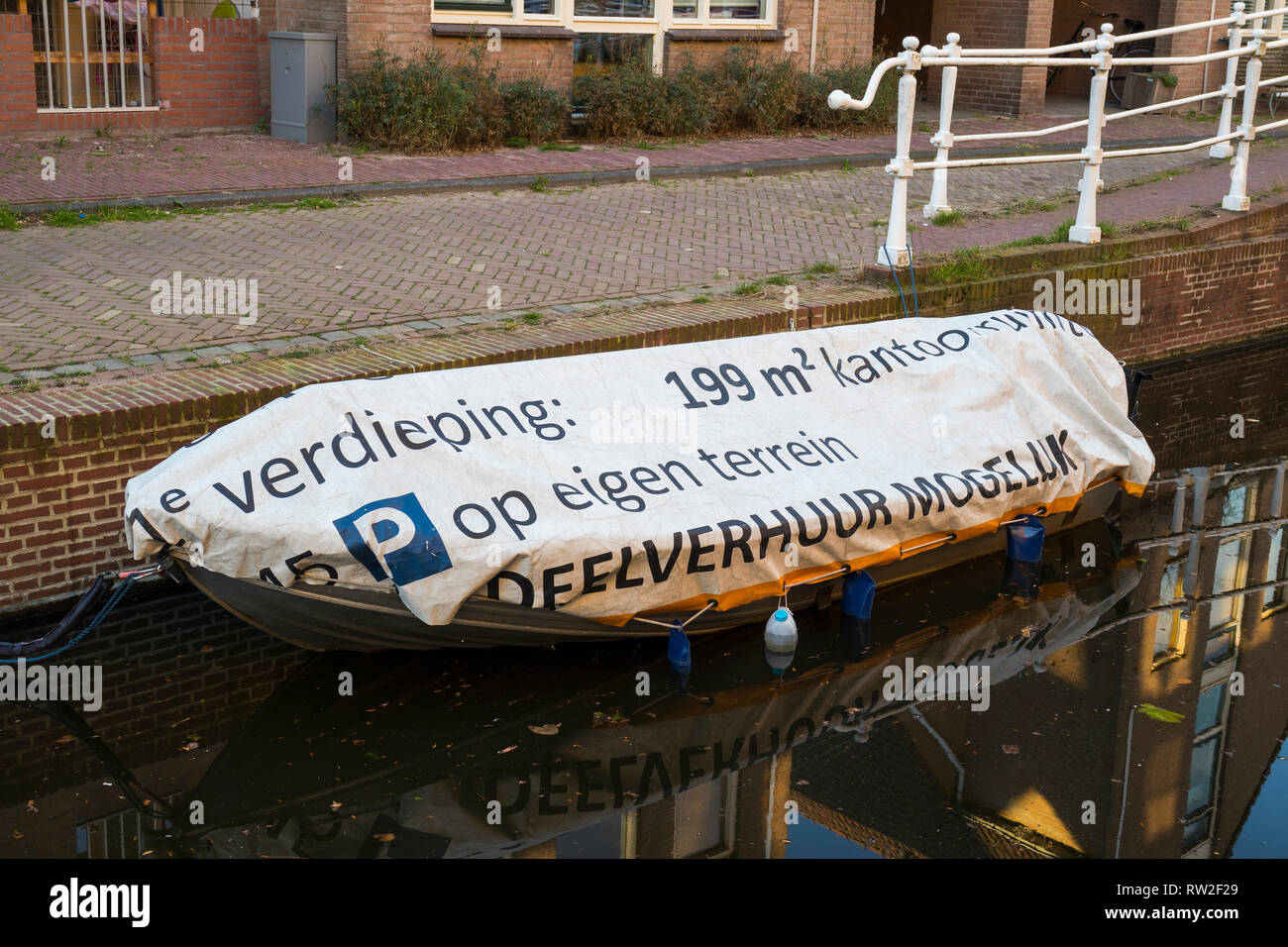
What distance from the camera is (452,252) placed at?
9727 mm

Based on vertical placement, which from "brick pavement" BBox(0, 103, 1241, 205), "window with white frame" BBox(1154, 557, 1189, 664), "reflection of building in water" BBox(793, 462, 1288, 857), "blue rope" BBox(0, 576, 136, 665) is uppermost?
"brick pavement" BBox(0, 103, 1241, 205)

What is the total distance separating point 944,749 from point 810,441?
5.77 feet

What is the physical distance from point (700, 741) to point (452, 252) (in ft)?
17.2

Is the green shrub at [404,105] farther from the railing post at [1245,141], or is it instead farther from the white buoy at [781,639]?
the white buoy at [781,639]

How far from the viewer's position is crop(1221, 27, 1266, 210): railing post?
38.5ft

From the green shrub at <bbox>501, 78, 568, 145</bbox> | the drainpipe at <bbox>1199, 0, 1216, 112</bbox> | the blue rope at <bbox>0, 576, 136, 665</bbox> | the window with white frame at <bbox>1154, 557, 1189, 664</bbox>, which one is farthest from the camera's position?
the drainpipe at <bbox>1199, 0, 1216, 112</bbox>

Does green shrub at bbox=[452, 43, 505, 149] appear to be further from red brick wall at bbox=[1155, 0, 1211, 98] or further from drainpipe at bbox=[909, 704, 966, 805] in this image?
red brick wall at bbox=[1155, 0, 1211, 98]

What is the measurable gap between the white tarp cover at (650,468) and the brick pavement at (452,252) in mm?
1721

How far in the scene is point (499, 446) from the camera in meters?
5.90

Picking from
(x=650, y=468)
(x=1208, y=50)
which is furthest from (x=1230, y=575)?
(x=1208, y=50)

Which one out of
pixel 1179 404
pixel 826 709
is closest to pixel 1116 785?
pixel 826 709

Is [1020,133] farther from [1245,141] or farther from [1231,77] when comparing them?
[1231,77]

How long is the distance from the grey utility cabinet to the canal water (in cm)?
750

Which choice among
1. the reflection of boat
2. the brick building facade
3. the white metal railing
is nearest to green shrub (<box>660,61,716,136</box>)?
the brick building facade
